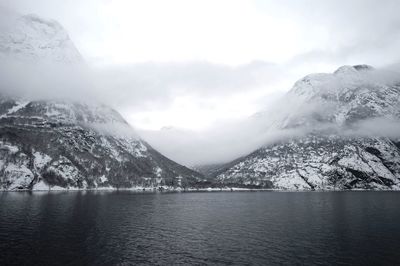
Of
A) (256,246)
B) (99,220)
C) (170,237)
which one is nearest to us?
(256,246)

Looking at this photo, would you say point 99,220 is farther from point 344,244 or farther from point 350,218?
point 350,218

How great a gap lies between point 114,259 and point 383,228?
306ft

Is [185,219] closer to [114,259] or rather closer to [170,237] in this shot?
[170,237]

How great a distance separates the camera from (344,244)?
89.1 metres

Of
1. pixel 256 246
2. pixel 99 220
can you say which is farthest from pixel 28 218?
pixel 256 246

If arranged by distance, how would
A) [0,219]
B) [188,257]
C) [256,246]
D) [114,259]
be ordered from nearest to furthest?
[114,259]
[188,257]
[256,246]
[0,219]

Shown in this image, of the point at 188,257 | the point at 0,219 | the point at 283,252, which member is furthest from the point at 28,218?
the point at 283,252

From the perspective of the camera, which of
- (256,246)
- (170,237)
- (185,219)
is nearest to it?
(256,246)

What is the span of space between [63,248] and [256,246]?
47789 mm

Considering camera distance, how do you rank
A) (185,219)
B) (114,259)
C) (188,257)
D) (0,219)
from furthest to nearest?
(185,219), (0,219), (188,257), (114,259)

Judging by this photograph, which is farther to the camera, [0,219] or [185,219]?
[185,219]

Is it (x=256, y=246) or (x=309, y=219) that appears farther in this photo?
(x=309, y=219)

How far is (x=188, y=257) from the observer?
248 ft

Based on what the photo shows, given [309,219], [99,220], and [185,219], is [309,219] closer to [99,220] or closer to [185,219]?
[185,219]
